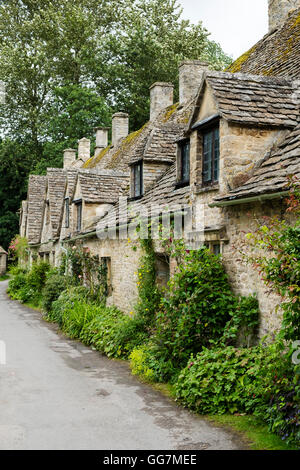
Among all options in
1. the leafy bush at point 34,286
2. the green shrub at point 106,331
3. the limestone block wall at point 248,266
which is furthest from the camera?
the leafy bush at point 34,286

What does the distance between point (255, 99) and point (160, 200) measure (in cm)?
430

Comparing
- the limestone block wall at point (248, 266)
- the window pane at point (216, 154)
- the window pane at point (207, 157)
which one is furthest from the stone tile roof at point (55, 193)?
the limestone block wall at point (248, 266)

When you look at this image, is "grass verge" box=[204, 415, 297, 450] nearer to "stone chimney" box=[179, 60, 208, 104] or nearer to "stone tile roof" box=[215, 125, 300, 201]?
"stone tile roof" box=[215, 125, 300, 201]

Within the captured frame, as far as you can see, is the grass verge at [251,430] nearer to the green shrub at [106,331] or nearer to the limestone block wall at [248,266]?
the limestone block wall at [248,266]

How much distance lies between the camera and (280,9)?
15.8m

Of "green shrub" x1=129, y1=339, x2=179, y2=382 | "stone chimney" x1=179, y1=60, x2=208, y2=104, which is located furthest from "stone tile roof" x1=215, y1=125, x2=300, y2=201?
"stone chimney" x1=179, y1=60, x2=208, y2=104

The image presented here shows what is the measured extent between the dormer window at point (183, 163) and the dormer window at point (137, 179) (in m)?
2.76

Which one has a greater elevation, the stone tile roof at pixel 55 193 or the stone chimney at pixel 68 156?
the stone chimney at pixel 68 156

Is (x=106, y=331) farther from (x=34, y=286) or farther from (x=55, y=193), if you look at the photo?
(x=55, y=193)

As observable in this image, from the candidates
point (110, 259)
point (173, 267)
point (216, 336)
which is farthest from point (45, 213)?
point (216, 336)

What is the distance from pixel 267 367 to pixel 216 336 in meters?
2.30

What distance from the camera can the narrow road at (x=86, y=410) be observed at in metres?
7.06

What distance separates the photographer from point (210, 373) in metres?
8.48

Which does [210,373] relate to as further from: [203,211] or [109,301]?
[109,301]
